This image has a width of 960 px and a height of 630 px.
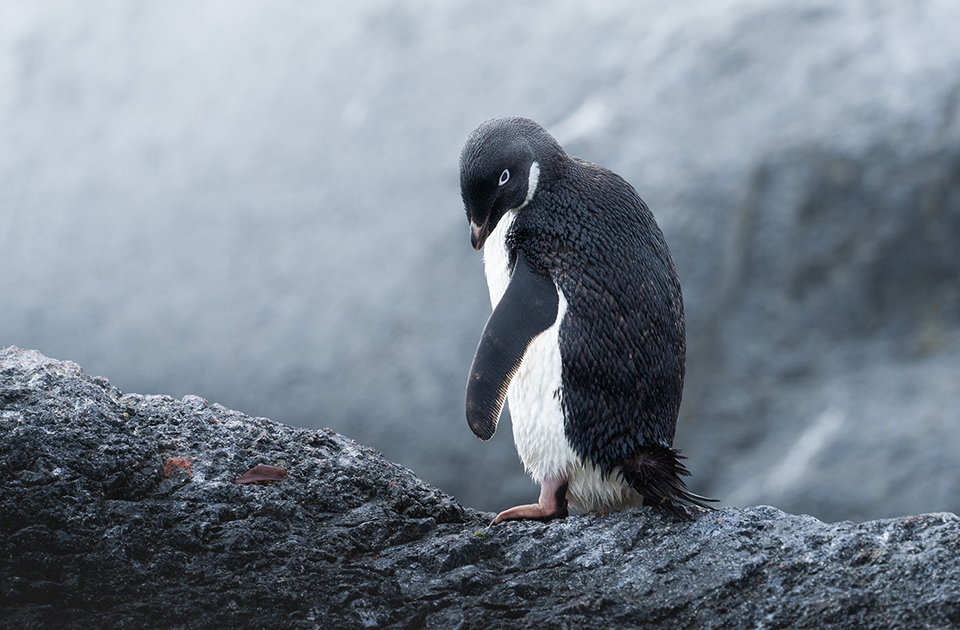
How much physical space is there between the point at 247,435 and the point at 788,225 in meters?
3.38

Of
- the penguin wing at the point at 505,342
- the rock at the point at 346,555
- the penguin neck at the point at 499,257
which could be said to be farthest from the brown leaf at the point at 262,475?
the penguin neck at the point at 499,257

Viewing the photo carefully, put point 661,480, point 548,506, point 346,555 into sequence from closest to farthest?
point 346,555
point 661,480
point 548,506

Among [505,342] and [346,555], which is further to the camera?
[505,342]

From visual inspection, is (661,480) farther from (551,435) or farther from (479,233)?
(479,233)

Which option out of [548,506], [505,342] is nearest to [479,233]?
[505,342]

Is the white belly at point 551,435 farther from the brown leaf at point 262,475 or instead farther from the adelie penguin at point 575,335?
the brown leaf at point 262,475

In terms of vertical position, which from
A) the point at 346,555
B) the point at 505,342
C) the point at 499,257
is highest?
the point at 499,257

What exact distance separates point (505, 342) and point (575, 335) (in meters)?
0.10

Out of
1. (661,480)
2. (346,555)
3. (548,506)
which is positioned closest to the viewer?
(346,555)

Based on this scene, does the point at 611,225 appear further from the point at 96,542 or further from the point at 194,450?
the point at 96,542

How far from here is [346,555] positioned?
Result: 103 centimetres

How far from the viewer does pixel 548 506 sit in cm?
124

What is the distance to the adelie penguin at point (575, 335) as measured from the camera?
118 cm

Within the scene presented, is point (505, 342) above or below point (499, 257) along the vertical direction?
below
